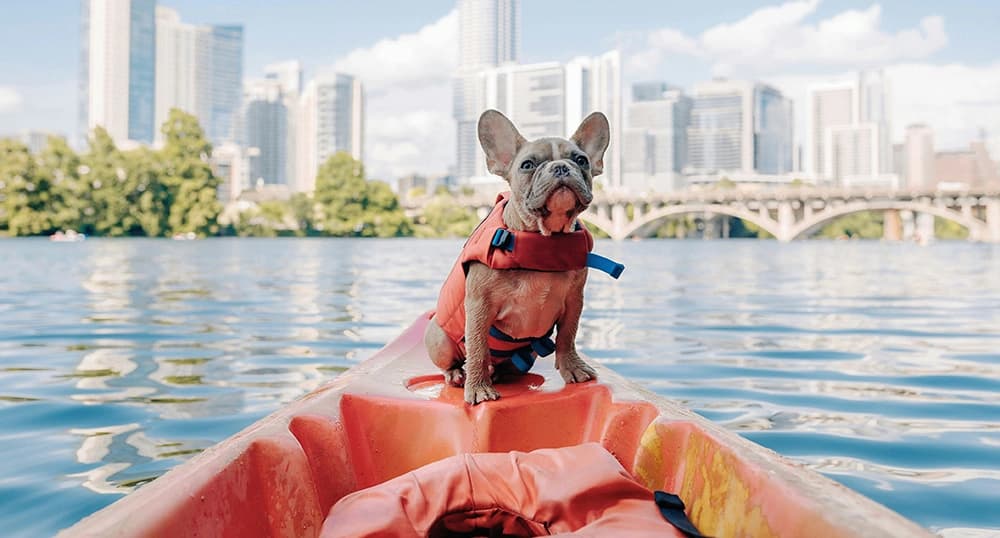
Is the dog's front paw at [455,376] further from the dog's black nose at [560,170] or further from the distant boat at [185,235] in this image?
the distant boat at [185,235]

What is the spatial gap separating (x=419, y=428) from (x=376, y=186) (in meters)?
71.8

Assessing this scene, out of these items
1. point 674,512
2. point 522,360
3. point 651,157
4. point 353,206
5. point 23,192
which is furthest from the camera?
point 651,157

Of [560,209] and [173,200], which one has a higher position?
[173,200]

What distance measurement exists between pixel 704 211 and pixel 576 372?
58075 millimetres

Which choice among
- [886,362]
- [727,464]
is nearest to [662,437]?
[727,464]

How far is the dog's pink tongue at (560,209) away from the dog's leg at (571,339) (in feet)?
0.87

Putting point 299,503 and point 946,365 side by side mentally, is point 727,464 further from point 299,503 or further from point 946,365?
point 946,365

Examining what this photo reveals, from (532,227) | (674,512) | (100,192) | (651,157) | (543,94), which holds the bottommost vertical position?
(674,512)

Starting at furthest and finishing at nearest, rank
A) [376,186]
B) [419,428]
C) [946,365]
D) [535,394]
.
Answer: [376,186] < [946,365] < [535,394] < [419,428]

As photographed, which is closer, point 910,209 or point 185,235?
point 910,209

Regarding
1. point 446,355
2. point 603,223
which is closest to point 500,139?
point 446,355

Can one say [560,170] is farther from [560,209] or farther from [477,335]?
[477,335]

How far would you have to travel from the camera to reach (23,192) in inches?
1999

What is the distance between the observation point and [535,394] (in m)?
2.91
